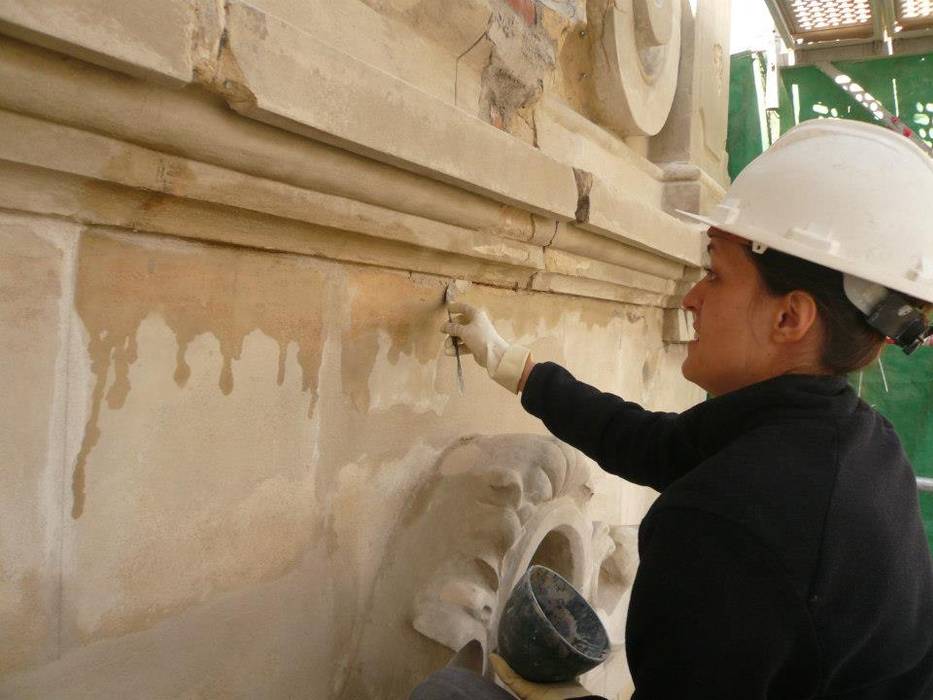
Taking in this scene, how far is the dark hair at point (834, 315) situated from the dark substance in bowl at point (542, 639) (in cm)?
56

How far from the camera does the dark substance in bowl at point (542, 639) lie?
1155mm

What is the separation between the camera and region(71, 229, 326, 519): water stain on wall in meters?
0.88

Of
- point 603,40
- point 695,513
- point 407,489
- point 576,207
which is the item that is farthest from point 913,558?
point 603,40

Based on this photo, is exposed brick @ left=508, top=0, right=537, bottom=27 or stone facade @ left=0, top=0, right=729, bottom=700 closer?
stone facade @ left=0, top=0, right=729, bottom=700

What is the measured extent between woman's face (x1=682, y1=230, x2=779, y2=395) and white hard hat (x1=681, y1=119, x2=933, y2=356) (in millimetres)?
44

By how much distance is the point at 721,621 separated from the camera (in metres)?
0.81

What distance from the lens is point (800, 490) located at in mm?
853

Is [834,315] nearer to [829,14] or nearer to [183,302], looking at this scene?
[183,302]

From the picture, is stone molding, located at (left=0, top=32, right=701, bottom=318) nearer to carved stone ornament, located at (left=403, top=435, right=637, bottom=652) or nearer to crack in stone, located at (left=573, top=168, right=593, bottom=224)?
crack in stone, located at (left=573, top=168, right=593, bottom=224)

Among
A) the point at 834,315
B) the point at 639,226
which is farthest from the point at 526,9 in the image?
the point at 834,315

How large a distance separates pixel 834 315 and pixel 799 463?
0.24 m

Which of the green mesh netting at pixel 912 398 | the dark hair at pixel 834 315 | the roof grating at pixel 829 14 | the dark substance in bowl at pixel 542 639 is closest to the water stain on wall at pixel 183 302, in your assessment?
the dark substance in bowl at pixel 542 639

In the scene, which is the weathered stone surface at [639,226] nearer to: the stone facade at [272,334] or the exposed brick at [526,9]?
the stone facade at [272,334]

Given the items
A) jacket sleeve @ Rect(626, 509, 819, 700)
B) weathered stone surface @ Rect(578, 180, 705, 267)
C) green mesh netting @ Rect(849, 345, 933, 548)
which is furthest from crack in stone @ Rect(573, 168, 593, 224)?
green mesh netting @ Rect(849, 345, 933, 548)
